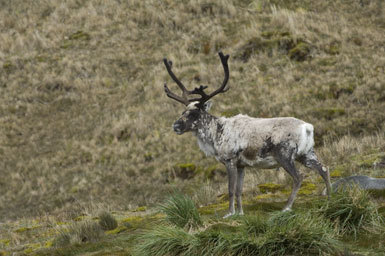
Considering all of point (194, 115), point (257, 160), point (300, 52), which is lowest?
point (257, 160)

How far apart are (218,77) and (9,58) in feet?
45.9

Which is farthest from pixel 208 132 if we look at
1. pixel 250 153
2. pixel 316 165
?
pixel 316 165

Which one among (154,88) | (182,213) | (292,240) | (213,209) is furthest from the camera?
(154,88)

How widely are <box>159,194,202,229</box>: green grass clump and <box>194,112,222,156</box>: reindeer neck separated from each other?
2.09 m

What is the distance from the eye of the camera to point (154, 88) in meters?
25.2

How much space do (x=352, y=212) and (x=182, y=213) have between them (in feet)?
8.58

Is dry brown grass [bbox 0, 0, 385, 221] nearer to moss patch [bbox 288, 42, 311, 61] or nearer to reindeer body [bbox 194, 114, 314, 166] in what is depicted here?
moss patch [bbox 288, 42, 311, 61]

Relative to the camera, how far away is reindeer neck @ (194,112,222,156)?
31.7 ft

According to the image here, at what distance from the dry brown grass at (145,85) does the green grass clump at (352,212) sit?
178 inches

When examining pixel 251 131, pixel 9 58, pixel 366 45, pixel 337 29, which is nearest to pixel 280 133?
pixel 251 131

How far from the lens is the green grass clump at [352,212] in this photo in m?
6.59

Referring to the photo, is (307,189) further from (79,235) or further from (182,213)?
(79,235)

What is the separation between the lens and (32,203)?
60.1 ft

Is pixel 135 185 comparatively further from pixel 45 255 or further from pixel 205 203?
pixel 45 255
